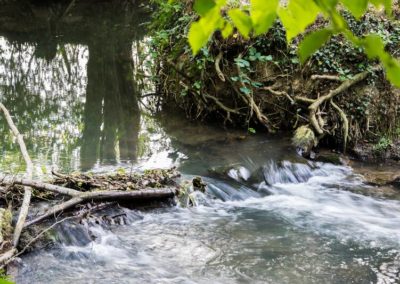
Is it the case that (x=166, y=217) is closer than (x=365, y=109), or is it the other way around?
(x=166, y=217)

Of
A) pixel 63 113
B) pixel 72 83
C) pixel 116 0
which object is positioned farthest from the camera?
pixel 116 0

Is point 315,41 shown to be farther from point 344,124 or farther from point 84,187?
point 344,124

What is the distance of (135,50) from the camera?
527 inches

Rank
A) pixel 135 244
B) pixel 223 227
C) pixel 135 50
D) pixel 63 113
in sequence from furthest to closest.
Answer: pixel 135 50 < pixel 63 113 < pixel 223 227 < pixel 135 244

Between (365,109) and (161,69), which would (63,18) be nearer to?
(161,69)

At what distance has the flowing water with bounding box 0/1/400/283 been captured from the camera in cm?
452

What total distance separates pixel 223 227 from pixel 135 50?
884 centimetres

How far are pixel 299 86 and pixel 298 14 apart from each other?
24.8ft

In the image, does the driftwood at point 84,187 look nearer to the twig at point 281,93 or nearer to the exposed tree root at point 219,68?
the exposed tree root at point 219,68

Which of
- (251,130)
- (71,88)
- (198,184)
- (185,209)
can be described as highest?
(71,88)

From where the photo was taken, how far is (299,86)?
330 inches

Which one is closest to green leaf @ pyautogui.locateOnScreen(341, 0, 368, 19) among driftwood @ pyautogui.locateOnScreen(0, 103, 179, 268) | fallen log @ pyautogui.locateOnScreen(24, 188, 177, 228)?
driftwood @ pyautogui.locateOnScreen(0, 103, 179, 268)

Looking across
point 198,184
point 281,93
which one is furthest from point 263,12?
point 281,93

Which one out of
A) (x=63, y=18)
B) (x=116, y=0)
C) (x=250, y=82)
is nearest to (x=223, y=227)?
(x=250, y=82)
